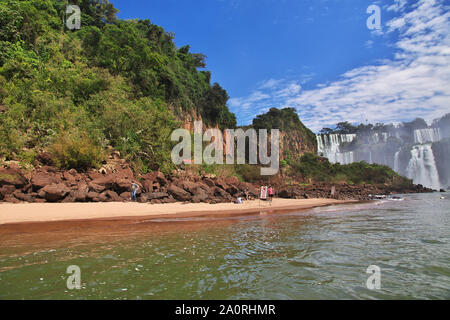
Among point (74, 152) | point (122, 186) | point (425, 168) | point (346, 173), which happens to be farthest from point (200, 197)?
point (425, 168)

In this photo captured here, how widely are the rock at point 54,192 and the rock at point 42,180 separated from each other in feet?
1.61

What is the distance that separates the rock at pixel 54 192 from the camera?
34.8ft

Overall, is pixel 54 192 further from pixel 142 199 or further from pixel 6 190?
pixel 142 199

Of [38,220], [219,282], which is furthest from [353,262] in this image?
[38,220]

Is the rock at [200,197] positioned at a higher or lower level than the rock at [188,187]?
lower

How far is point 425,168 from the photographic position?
63.2 metres

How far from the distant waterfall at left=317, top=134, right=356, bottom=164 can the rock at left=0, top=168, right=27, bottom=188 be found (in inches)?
2802

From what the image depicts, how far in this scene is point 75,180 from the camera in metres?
12.5

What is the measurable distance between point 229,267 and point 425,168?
261 ft

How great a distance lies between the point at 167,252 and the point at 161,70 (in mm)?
29087

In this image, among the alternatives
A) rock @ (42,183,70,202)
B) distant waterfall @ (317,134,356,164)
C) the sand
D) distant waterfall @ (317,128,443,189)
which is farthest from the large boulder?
distant waterfall @ (317,134,356,164)

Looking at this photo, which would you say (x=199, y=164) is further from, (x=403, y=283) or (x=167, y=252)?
(x=403, y=283)

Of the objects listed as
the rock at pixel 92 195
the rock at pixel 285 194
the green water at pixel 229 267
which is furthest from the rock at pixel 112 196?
the rock at pixel 285 194

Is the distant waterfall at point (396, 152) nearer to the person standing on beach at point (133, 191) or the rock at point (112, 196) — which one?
the person standing on beach at point (133, 191)
